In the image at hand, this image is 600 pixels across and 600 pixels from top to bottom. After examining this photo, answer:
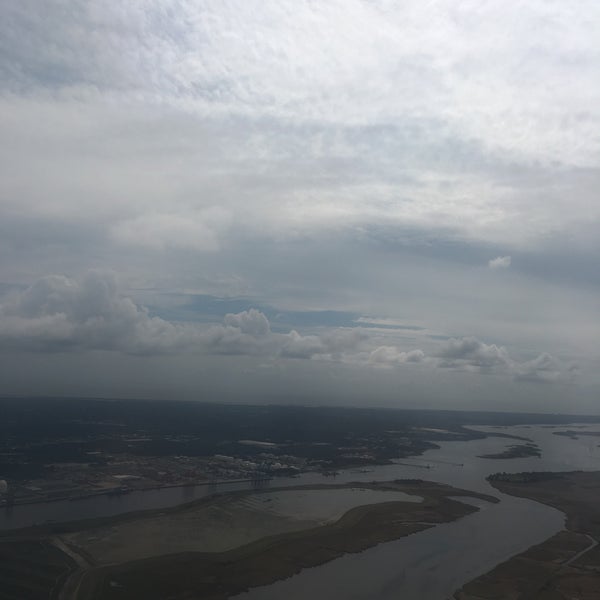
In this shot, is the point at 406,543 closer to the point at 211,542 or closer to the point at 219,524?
the point at 219,524

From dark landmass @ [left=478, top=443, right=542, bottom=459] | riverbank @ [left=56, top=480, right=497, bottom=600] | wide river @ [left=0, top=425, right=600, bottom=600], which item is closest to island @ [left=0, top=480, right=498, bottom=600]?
riverbank @ [left=56, top=480, right=497, bottom=600]

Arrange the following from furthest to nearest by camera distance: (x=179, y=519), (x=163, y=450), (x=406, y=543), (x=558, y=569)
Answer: (x=163, y=450), (x=179, y=519), (x=406, y=543), (x=558, y=569)

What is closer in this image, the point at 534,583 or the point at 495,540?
the point at 534,583

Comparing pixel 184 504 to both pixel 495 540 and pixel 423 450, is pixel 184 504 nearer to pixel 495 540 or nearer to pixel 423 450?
pixel 495 540

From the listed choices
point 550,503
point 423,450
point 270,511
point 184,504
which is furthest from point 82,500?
point 423,450

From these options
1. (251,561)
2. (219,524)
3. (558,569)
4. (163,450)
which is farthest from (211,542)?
(163,450)

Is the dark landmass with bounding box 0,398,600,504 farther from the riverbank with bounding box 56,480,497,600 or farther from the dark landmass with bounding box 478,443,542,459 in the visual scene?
the riverbank with bounding box 56,480,497,600

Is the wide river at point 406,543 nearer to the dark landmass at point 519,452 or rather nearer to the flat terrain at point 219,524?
the flat terrain at point 219,524
